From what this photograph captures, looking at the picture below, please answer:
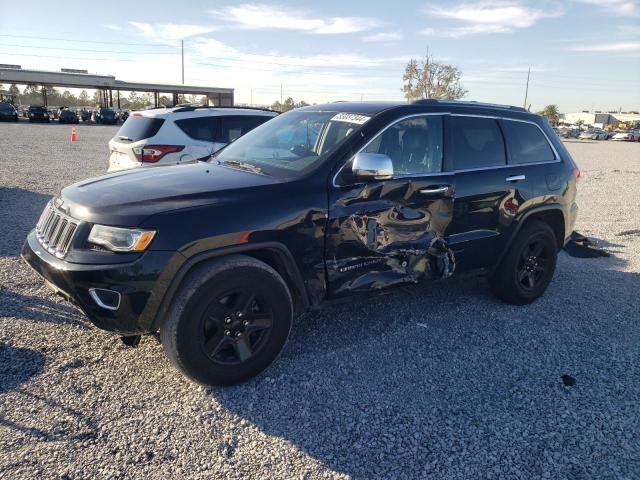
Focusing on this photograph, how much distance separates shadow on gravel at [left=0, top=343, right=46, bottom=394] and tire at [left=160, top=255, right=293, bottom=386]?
3.24 ft

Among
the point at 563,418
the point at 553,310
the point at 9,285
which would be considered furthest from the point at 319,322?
the point at 9,285

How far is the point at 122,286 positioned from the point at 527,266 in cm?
371

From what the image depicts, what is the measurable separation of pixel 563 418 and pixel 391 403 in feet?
3.52

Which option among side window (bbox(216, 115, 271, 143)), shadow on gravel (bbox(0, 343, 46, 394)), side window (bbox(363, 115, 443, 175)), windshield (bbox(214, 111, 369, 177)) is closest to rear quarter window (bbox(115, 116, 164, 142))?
side window (bbox(216, 115, 271, 143))

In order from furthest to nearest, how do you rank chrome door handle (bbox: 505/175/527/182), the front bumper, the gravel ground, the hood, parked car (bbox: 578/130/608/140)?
parked car (bbox: 578/130/608/140) → chrome door handle (bbox: 505/175/527/182) → the hood → the front bumper → the gravel ground

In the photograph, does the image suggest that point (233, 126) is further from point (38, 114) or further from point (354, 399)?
point (38, 114)

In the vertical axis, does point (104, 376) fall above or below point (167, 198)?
below

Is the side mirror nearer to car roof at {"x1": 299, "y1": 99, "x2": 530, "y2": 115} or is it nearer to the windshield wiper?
car roof at {"x1": 299, "y1": 99, "x2": 530, "y2": 115}

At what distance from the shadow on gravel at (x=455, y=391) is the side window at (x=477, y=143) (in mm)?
1388

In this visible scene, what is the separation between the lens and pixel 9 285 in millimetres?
4500

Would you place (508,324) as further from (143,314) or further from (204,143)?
(204,143)

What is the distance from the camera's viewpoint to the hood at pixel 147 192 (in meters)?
2.83

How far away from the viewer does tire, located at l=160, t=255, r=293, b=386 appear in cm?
291

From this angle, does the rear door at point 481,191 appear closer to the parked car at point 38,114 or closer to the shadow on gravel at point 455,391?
the shadow on gravel at point 455,391
